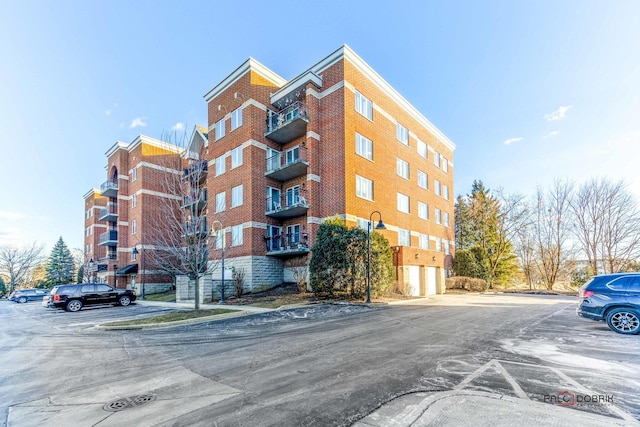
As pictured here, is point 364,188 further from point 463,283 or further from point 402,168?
point 463,283

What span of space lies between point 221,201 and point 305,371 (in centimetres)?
2149

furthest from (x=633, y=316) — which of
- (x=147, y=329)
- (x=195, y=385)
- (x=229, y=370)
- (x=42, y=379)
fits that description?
(x=147, y=329)

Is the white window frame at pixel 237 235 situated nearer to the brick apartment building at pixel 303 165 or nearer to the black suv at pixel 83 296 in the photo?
the brick apartment building at pixel 303 165

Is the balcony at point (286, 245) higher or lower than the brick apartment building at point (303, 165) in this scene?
lower

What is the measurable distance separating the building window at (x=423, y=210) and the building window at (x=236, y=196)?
16.6 metres

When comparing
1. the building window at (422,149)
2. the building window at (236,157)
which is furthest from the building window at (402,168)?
the building window at (236,157)

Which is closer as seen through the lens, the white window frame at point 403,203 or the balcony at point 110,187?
the white window frame at point 403,203

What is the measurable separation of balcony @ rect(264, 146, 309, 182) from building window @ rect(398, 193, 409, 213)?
886cm

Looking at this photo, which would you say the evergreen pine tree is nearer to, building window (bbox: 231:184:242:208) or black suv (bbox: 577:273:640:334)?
building window (bbox: 231:184:242:208)

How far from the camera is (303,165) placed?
70.9 ft

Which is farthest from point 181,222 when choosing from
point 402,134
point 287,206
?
point 402,134

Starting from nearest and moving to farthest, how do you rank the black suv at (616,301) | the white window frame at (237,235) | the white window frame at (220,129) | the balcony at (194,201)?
the black suv at (616,301)
the balcony at (194,201)
the white window frame at (237,235)
the white window frame at (220,129)

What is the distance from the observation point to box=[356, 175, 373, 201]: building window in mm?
21661

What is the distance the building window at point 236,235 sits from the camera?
905 inches
